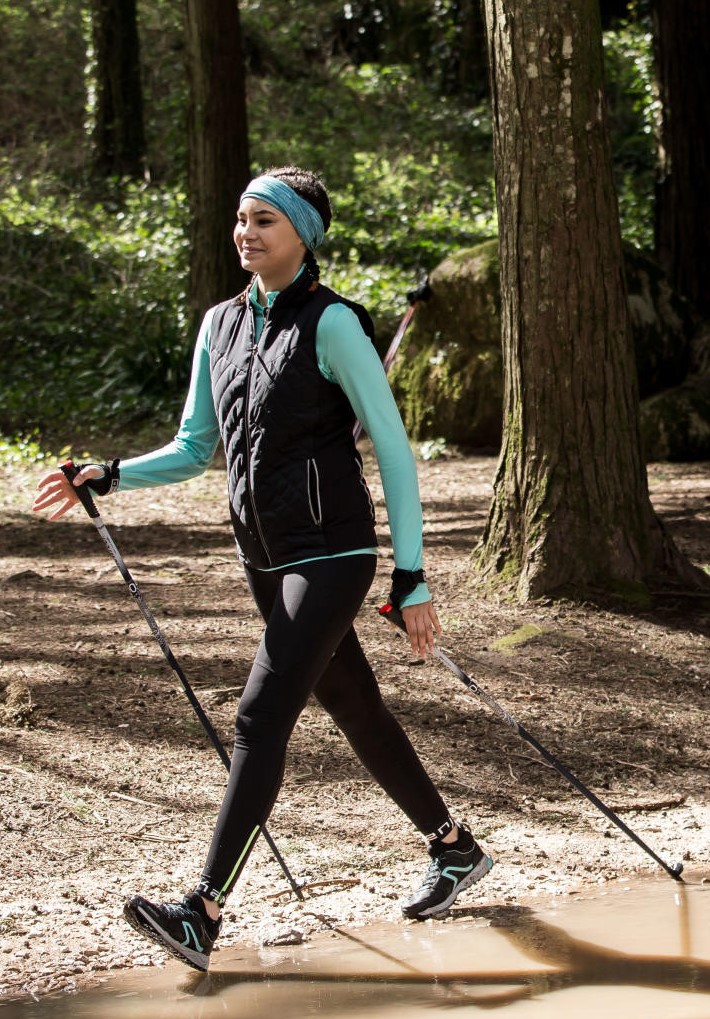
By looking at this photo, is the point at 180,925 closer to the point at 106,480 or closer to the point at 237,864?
the point at 237,864

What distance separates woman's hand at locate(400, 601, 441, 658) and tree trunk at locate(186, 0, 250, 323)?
431 inches

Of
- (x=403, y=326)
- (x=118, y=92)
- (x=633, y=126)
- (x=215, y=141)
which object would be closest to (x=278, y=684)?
(x=403, y=326)

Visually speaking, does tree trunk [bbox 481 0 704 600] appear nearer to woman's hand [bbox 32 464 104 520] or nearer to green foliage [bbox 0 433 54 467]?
woman's hand [bbox 32 464 104 520]

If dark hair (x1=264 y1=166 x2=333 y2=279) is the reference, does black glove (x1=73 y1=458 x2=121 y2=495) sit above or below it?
below

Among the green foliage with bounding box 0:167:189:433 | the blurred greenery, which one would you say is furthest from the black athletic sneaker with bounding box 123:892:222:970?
the green foliage with bounding box 0:167:189:433

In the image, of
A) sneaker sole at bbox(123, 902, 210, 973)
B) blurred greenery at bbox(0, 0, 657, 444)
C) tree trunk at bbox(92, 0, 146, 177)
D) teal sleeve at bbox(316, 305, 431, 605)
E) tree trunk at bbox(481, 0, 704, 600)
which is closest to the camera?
sneaker sole at bbox(123, 902, 210, 973)

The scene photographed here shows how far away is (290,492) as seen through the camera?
143 inches

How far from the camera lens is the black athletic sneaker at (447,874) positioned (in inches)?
159

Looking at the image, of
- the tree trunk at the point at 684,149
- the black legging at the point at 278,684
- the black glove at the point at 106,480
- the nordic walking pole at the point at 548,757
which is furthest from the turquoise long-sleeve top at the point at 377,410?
the tree trunk at the point at 684,149

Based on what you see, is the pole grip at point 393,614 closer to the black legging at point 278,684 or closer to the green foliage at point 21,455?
the black legging at point 278,684

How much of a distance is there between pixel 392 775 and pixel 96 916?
3.49 feet

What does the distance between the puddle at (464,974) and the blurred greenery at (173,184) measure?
9966mm

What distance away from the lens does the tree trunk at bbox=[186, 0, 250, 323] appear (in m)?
14.2

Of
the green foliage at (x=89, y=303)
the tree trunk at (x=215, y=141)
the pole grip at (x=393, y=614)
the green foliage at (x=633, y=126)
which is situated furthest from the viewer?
the green foliage at (x=633, y=126)
